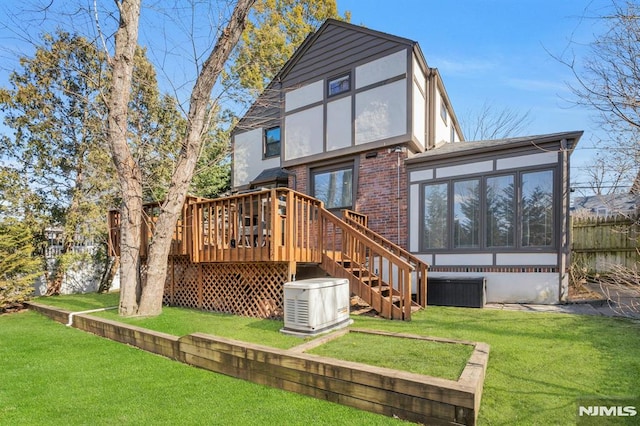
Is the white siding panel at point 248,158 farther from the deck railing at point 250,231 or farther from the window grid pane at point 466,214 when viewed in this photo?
the window grid pane at point 466,214

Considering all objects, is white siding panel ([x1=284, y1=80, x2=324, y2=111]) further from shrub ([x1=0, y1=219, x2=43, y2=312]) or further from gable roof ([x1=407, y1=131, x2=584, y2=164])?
shrub ([x1=0, y1=219, x2=43, y2=312])

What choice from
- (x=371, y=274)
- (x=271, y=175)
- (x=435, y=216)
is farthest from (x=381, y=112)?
(x=371, y=274)

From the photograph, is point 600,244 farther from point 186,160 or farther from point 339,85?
point 186,160

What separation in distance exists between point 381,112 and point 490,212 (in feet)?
11.6

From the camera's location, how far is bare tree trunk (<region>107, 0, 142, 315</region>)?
6090mm

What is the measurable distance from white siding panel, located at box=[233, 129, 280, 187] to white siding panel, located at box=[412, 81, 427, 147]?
535 cm

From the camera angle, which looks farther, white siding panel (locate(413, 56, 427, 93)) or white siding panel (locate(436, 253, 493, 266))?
white siding panel (locate(413, 56, 427, 93))

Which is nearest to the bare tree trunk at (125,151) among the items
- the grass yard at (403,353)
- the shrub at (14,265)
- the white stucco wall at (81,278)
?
the shrub at (14,265)

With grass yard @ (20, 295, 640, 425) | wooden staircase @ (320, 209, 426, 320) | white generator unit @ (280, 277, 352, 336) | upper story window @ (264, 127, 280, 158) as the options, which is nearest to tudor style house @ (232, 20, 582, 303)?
upper story window @ (264, 127, 280, 158)

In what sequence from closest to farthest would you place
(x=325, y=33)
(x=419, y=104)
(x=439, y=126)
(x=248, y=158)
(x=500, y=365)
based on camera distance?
(x=500, y=365) → (x=419, y=104) → (x=325, y=33) → (x=439, y=126) → (x=248, y=158)

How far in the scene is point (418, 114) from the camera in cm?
892

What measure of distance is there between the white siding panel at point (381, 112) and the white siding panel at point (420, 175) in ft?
3.31

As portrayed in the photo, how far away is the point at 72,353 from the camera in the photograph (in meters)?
4.37

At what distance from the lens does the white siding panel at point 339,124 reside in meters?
9.40
